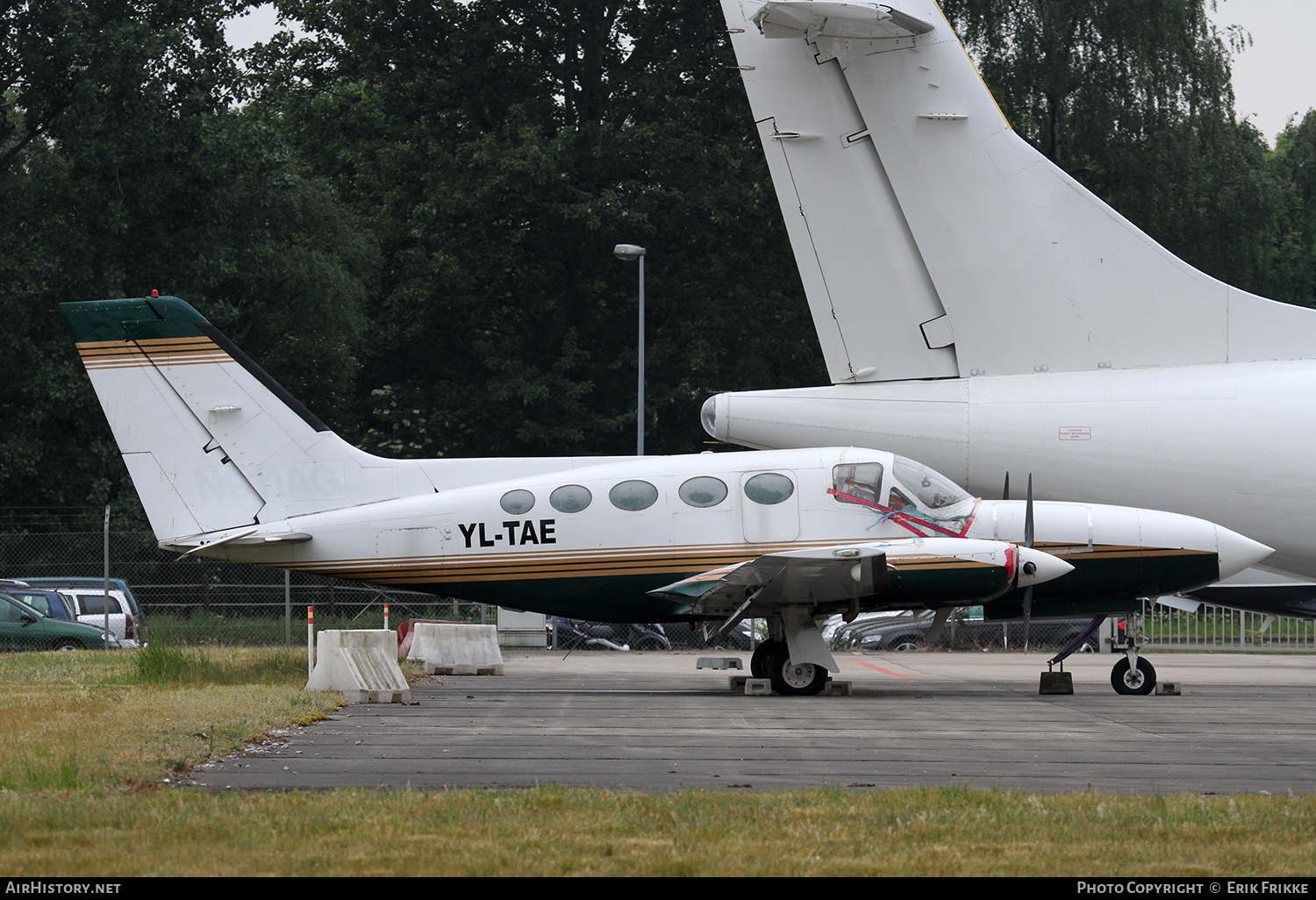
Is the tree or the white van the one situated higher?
the tree

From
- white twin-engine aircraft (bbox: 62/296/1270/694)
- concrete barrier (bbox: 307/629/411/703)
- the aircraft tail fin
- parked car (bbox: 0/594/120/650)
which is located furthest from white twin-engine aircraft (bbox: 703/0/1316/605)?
parked car (bbox: 0/594/120/650)

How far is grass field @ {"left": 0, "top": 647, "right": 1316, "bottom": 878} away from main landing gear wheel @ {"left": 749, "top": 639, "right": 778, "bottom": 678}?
8520 millimetres

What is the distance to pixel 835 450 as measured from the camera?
1526 centimetres

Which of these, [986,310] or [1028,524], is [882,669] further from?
[986,310]

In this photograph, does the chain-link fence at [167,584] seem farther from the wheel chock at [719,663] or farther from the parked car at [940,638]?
the wheel chock at [719,663]

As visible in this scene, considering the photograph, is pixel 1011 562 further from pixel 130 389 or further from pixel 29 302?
pixel 29 302

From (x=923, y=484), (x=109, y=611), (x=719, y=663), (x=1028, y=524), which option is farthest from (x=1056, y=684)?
(x=109, y=611)

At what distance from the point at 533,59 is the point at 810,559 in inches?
1305

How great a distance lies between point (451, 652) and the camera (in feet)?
64.4

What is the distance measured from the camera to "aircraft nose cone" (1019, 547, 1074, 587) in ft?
47.7

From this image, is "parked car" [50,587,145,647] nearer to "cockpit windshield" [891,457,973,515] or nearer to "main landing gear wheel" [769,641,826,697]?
"main landing gear wheel" [769,641,826,697]

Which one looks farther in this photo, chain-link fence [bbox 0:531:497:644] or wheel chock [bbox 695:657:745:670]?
chain-link fence [bbox 0:531:497:644]

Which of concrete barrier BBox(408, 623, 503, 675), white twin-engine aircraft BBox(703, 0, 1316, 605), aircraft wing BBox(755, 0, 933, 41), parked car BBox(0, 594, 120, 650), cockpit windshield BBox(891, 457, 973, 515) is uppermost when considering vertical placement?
aircraft wing BBox(755, 0, 933, 41)

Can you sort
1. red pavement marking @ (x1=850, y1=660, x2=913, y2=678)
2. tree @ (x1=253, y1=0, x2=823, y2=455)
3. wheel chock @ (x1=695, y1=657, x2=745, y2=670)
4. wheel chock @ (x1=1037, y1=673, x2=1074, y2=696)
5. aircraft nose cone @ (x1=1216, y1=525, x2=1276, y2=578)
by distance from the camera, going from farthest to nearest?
tree @ (x1=253, y1=0, x2=823, y2=455), red pavement marking @ (x1=850, y1=660, x2=913, y2=678), wheel chock @ (x1=695, y1=657, x2=745, y2=670), wheel chock @ (x1=1037, y1=673, x2=1074, y2=696), aircraft nose cone @ (x1=1216, y1=525, x2=1276, y2=578)
